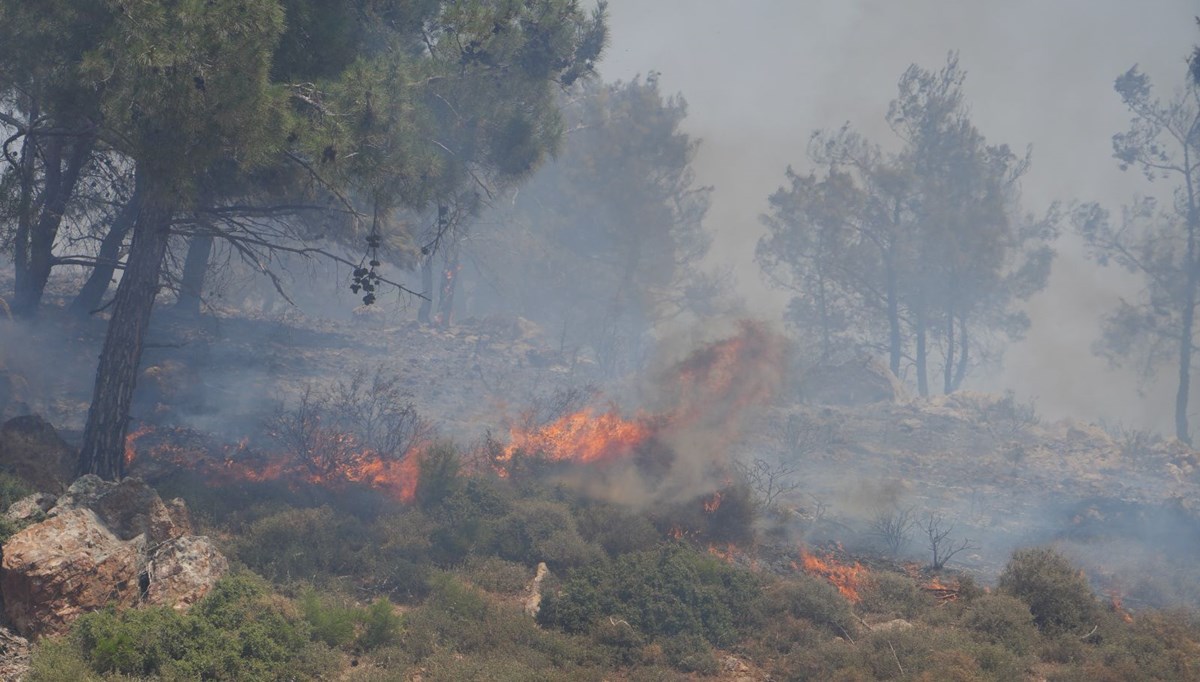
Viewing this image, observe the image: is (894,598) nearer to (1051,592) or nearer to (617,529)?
(1051,592)

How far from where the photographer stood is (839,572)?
14.3m

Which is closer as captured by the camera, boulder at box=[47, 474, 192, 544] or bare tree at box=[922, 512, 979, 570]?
boulder at box=[47, 474, 192, 544]

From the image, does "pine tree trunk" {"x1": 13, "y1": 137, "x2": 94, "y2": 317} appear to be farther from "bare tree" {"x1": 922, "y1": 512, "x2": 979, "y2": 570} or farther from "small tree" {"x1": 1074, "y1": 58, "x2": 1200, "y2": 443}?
"small tree" {"x1": 1074, "y1": 58, "x2": 1200, "y2": 443}

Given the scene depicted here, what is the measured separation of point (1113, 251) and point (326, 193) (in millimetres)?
42616

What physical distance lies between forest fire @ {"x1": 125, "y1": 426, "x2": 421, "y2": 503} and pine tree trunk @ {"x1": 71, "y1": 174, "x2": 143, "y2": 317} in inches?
121

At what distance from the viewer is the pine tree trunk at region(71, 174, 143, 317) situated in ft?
48.6

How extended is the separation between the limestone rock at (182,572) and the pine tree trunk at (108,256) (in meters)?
6.23

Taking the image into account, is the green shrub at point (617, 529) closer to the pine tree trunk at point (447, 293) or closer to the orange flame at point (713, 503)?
the orange flame at point (713, 503)

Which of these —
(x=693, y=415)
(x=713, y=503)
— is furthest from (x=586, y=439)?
(x=713, y=503)

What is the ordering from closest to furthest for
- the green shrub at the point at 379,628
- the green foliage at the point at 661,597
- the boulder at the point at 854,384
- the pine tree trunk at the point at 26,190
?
the green shrub at the point at 379,628
the green foliage at the point at 661,597
the pine tree trunk at the point at 26,190
the boulder at the point at 854,384

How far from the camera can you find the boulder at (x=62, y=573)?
8.05 metres

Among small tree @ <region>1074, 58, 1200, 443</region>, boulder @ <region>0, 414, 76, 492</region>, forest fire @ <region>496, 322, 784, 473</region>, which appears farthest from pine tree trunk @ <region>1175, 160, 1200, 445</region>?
boulder @ <region>0, 414, 76, 492</region>

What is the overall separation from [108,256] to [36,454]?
7372mm

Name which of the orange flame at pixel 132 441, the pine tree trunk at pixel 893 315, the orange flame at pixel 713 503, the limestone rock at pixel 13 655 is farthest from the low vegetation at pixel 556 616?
the pine tree trunk at pixel 893 315
